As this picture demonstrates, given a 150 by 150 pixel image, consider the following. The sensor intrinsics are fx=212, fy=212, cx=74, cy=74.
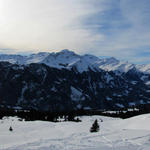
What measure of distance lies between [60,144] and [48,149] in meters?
Result: 2.60

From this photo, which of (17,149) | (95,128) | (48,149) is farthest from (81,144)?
(95,128)

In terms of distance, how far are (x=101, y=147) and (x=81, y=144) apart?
2802 mm

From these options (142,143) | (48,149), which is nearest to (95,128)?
(142,143)

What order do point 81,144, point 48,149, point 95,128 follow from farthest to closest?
point 95,128, point 81,144, point 48,149

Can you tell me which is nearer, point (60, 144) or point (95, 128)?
point (60, 144)

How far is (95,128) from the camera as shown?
2256 inches

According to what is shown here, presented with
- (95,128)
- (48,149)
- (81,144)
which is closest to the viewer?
(48,149)

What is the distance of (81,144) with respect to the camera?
26.4 m

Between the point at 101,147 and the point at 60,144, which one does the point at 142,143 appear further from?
the point at 60,144

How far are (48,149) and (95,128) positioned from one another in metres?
34.5

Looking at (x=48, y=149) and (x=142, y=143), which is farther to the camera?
(x=142, y=143)

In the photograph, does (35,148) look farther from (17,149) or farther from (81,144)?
(81,144)

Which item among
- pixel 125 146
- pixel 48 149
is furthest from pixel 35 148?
pixel 125 146

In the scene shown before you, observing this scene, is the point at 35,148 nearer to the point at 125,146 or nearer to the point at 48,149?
the point at 48,149
